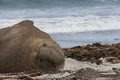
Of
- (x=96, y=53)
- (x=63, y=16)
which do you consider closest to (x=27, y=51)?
(x=96, y=53)

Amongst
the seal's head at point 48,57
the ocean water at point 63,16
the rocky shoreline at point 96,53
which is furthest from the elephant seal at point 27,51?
the ocean water at point 63,16

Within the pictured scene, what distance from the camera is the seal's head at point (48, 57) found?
17.6ft

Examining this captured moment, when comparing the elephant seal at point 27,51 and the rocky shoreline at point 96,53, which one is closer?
the elephant seal at point 27,51

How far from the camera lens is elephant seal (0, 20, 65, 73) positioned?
5.46 m

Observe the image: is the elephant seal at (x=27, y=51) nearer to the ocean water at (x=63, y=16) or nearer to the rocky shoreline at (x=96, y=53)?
the rocky shoreline at (x=96, y=53)

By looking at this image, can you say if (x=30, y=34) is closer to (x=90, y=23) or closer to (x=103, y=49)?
(x=103, y=49)

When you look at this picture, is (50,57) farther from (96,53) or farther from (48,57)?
(96,53)

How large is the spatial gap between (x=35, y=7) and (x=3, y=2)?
1.93 metres

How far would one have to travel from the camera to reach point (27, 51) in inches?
226

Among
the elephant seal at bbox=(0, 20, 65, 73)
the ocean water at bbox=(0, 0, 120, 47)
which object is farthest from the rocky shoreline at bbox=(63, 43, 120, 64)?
the ocean water at bbox=(0, 0, 120, 47)

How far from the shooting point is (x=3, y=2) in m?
21.7

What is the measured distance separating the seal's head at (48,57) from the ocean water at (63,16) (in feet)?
14.6

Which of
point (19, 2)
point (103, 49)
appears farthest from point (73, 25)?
point (19, 2)

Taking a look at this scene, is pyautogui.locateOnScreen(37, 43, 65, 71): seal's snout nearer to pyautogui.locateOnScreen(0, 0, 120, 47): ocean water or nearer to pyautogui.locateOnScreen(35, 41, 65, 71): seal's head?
pyautogui.locateOnScreen(35, 41, 65, 71): seal's head
